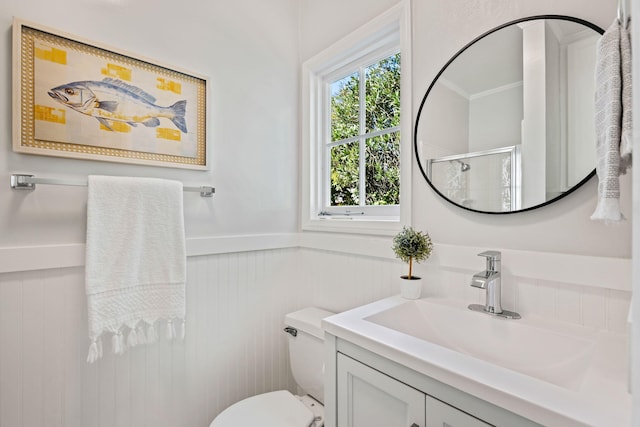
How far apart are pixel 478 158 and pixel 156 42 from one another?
4.44 feet

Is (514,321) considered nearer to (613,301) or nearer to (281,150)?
(613,301)

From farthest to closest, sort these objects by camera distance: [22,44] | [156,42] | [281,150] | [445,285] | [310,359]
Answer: [281,150]
[310,359]
[156,42]
[445,285]
[22,44]

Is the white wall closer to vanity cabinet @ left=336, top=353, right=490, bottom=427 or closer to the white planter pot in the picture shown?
the white planter pot

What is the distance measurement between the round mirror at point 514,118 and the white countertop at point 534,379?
416 millimetres

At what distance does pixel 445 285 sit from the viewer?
3.66 ft

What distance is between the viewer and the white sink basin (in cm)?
72

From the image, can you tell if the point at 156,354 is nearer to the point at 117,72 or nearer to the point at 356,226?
the point at 356,226

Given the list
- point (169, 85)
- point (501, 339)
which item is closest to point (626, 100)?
point (501, 339)

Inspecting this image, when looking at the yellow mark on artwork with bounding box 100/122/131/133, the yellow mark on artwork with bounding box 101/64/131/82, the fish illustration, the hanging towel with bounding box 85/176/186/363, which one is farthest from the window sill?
the yellow mark on artwork with bounding box 101/64/131/82

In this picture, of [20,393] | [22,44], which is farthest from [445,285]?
[22,44]

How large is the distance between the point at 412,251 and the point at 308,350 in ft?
2.34

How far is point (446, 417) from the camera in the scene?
63 cm

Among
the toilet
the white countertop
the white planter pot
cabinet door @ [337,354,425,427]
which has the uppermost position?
the white planter pot

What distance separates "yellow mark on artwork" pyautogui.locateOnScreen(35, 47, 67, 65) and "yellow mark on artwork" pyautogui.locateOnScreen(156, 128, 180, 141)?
358 mm
